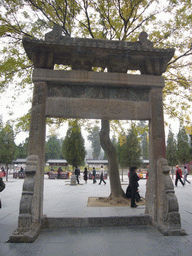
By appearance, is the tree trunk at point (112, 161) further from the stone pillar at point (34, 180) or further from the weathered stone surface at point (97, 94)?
the stone pillar at point (34, 180)

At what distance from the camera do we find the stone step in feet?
16.4

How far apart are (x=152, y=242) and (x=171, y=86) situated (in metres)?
8.19

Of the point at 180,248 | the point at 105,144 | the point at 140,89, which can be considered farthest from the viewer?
the point at 105,144

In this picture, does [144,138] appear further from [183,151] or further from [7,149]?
[7,149]

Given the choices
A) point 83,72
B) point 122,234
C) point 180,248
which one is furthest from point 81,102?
point 180,248

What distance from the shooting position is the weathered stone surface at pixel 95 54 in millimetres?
5148

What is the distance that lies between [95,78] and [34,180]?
3.10 m

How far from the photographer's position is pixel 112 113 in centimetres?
533

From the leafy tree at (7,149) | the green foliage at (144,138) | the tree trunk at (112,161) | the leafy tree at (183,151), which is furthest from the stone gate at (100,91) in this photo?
the leafy tree at (183,151)

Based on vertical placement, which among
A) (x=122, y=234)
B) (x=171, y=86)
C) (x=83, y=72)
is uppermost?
(x=171, y=86)

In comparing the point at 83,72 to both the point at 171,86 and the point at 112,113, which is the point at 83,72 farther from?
the point at 171,86

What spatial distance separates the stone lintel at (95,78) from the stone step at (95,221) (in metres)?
3.65

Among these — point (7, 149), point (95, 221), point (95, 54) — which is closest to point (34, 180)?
point (95, 221)

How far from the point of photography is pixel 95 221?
16.8 ft
